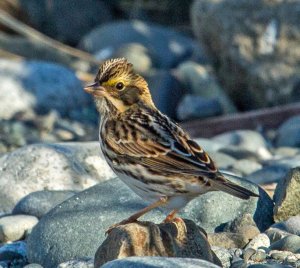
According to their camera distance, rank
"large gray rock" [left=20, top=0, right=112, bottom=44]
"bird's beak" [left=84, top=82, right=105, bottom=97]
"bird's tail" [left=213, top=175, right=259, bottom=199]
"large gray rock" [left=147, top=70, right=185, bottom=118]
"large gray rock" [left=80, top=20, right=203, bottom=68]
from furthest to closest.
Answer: "large gray rock" [left=20, top=0, right=112, bottom=44]
"large gray rock" [left=80, top=20, right=203, bottom=68]
"large gray rock" [left=147, top=70, right=185, bottom=118]
"bird's beak" [left=84, top=82, right=105, bottom=97]
"bird's tail" [left=213, top=175, right=259, bottom=199]

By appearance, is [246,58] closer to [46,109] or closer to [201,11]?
[201,11]

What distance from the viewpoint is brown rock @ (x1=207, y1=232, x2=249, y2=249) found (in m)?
7.21

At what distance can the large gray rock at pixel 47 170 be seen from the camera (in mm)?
9148

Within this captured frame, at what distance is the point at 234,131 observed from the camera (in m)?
13.0

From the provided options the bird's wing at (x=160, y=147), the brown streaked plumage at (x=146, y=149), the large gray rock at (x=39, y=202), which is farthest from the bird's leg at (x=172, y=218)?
the large gray rock at (x=39, y=202)

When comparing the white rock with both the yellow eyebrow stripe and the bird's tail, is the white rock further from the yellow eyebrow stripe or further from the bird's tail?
the yellow eyebrow stripe

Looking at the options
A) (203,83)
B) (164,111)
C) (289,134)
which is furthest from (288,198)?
(203,83)

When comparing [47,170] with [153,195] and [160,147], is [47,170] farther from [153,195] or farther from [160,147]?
[153,195]

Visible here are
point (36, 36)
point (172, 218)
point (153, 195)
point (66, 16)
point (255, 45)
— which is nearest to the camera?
point (153, 195)

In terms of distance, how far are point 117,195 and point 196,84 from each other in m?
8.07

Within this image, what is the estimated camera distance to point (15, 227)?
26.7 feet

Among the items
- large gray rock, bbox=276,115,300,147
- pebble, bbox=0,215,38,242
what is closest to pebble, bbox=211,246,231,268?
pebble, bbox=0,215,38,242

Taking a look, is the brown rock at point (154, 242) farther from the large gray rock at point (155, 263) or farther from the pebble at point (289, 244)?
the pebble at point (289, 244)

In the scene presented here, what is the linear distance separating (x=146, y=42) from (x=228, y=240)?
459 inches
